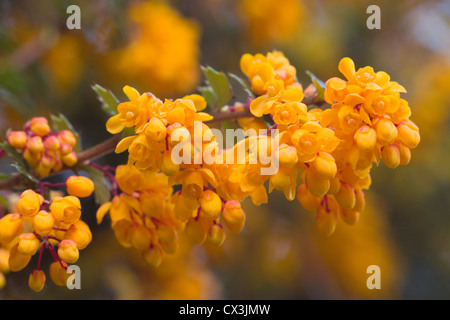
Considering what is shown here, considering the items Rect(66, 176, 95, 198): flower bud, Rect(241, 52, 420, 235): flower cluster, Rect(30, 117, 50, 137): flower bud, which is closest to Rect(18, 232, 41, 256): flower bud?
Rect(66, 176, 95, 198): flower bud

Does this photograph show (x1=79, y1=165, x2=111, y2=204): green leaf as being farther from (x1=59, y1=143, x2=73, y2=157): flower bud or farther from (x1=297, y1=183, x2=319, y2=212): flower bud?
(x1=297, y1=183, x2=319, y2=212): flower bud

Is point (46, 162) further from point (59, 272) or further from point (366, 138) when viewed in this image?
point (366, 138)

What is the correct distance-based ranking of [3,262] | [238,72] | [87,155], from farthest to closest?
[238,72]
[3,262]
[87,155]

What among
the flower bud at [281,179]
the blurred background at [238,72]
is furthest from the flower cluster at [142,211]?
the blurred background at [238,72]

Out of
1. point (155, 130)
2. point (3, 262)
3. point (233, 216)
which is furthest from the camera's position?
point (3, 262)

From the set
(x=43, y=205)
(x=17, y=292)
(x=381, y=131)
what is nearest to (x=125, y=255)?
(x=17, y=292)

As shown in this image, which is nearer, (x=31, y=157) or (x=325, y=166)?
(x=325, y=166)

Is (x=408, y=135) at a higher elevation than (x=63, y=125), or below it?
below

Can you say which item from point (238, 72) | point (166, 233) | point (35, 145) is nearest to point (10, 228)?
point (35, 145)
